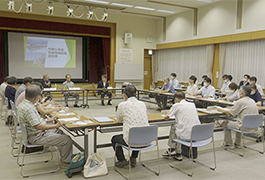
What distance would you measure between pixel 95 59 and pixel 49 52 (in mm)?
2492

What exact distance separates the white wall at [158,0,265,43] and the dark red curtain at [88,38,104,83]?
326cm

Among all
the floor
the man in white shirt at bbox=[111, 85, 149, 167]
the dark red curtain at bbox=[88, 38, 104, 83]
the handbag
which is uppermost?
the dark red curtain at bbox=[88, 38, 104, 83]

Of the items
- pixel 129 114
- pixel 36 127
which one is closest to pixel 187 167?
pixel 129 114

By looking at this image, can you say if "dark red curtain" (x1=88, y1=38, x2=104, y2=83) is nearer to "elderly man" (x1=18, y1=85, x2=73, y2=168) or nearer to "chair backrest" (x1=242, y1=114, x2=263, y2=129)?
"elderly man" (x1=18, y1=85, x2=73, y2=168)

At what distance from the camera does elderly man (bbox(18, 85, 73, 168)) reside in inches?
115

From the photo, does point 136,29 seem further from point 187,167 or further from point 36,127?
point 36,127

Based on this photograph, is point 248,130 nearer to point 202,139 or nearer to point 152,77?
point 202,139

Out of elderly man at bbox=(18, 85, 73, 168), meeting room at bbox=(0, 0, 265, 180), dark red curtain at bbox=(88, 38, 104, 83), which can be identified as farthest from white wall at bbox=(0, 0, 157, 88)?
elderly man at bbox=(18, 85, 73, 168)

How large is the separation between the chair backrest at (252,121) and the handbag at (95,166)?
223 centimetres

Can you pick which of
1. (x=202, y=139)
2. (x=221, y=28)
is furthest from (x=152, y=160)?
(x=221, y=28)

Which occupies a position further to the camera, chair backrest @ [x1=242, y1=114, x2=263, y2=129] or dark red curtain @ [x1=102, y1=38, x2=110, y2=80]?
dark red curtain @ [x1=102, y1=38, x2=110, y2=80]

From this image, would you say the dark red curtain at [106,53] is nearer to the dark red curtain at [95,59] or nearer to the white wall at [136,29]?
the white wall at [136,29]

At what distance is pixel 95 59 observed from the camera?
492 inches

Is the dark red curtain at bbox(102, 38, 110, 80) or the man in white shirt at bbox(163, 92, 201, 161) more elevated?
the dark red curtain at bbox(102, 38, 110, 80)
